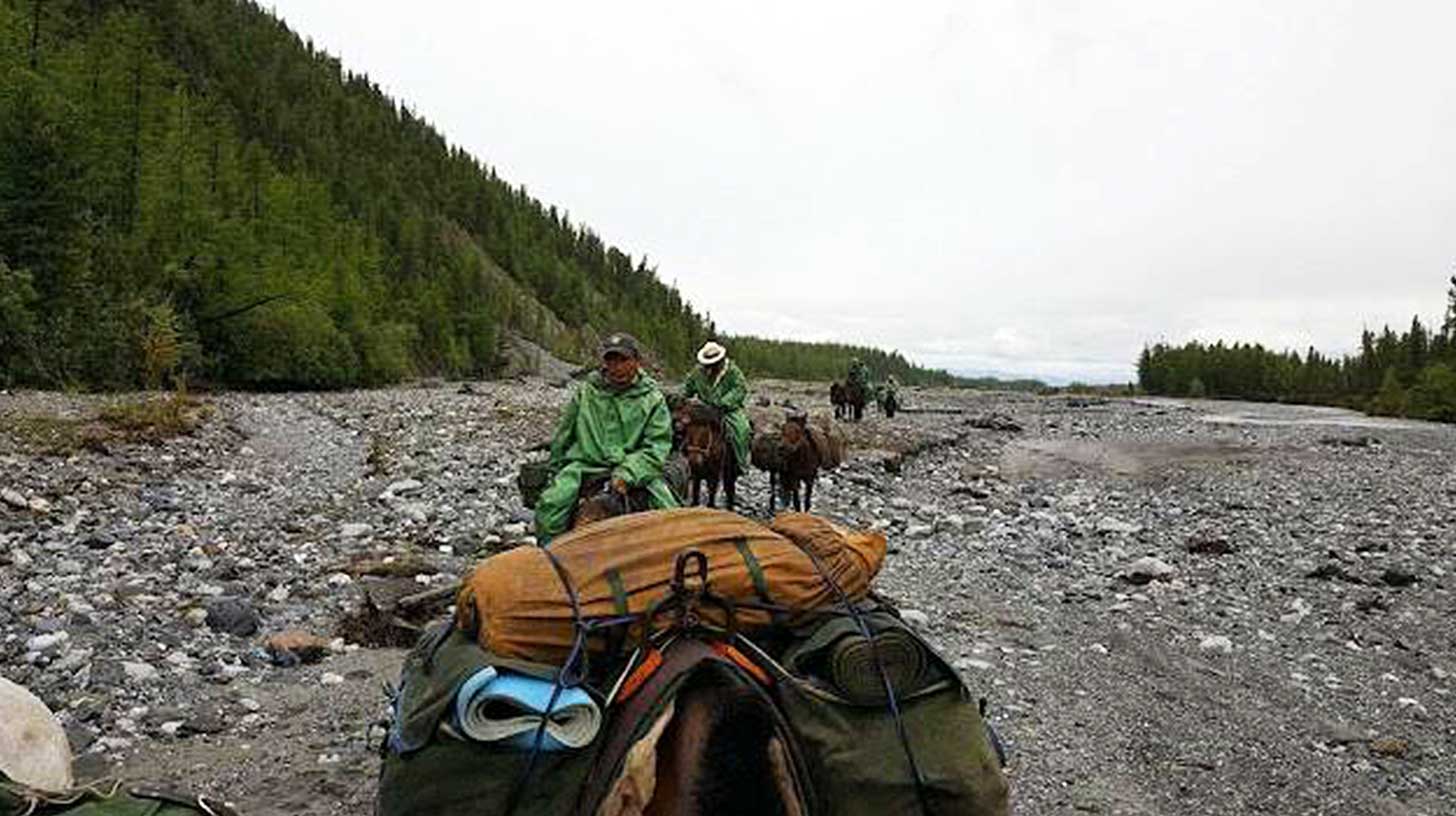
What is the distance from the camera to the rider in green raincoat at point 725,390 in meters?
13.2

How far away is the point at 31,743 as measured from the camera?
4582mm

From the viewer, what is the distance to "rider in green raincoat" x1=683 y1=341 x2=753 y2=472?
1316 centimetres

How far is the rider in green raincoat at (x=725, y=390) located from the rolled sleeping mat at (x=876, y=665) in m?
9.84

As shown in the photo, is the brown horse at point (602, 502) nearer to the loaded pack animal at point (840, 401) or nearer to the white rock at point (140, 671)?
the white rock at point (140, 671)

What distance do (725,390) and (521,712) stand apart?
33.9 ft

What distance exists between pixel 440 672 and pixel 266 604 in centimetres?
615

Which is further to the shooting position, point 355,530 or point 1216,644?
point 355,530

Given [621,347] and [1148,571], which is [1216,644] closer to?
[1148,571]

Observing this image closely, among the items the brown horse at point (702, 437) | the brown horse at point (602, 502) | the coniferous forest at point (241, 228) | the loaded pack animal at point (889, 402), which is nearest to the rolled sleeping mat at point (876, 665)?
the brown horse at point (602, 502)

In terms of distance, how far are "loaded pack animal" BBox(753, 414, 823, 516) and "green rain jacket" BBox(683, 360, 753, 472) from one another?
172 cm

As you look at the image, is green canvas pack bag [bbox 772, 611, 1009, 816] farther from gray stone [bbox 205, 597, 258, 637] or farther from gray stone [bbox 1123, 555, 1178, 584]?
gray stone [bbox 1123, 555, 1178, 584]

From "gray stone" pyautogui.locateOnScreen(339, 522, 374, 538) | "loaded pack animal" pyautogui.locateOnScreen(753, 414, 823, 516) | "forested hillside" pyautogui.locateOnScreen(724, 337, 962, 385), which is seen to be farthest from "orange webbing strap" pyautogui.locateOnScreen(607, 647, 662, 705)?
"forested hillside" pyautogui.locateOnScreen(724, 337, 962, 385)

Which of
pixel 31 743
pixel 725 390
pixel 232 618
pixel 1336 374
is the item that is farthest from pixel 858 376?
pixel 1336 374

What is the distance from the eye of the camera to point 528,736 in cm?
299
